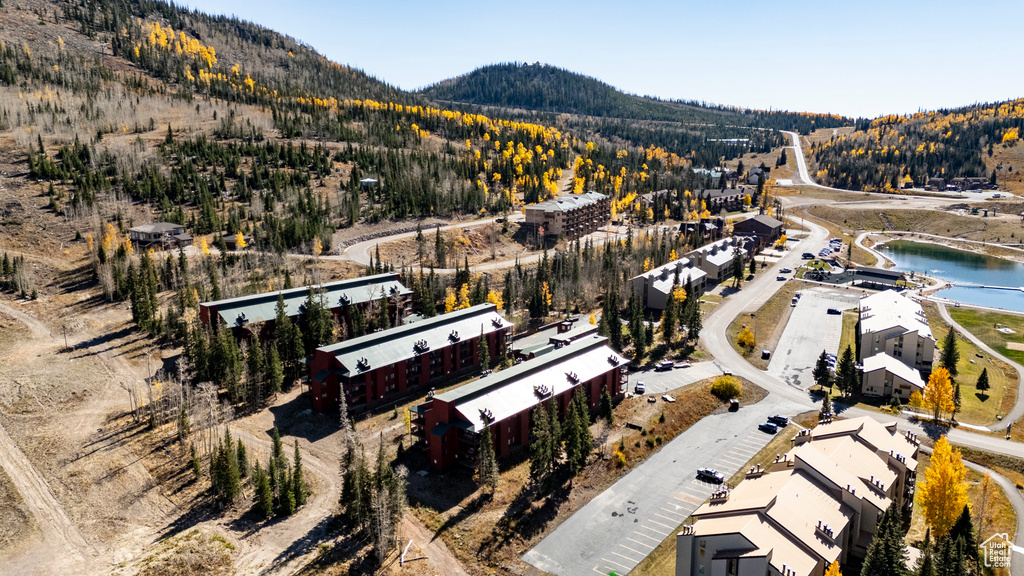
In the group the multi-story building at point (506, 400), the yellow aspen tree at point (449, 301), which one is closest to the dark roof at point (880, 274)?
the multi-story building at point (506, 400)

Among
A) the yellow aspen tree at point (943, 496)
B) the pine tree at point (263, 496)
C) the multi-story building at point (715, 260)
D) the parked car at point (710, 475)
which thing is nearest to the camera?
the yellow aspen tree at point (943, 496)

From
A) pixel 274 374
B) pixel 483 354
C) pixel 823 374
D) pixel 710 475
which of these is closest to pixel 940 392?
pixel 823 374

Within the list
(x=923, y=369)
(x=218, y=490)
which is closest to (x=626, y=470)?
(x=218, y=490)

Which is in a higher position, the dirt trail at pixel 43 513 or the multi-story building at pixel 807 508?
the multi-story building at pixel 807 508

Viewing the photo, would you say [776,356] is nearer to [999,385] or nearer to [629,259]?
[999,385]

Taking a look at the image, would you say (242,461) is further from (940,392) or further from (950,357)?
(950,357)

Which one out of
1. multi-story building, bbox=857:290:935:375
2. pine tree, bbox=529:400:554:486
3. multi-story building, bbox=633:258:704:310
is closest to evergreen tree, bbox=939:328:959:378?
Result: multi-story building, bbox=857:290:935:375

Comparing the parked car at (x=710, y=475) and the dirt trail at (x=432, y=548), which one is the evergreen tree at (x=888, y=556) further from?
the dirt trail at (x=432, y=548)
